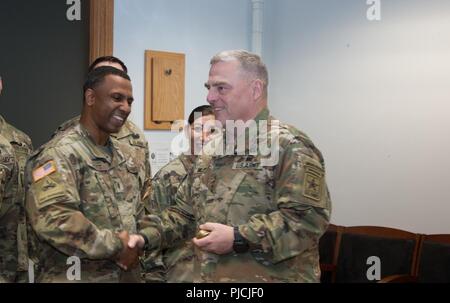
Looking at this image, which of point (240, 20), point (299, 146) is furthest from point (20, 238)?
point (240, 20)

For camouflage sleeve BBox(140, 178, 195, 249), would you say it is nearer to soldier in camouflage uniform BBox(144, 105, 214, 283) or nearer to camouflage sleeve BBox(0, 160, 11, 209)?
soldier in camouflage uniform BBox(144, 105, 214, 283)

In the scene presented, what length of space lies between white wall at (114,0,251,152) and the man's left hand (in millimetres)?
2411

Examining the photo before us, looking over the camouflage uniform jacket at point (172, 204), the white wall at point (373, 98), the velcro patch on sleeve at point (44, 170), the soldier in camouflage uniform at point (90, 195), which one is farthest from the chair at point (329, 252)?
the velcro patch on sleeve at point (44, 170)

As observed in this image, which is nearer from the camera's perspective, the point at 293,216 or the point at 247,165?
the point at 293,216

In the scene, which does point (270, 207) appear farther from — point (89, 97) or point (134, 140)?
point (134, 140)

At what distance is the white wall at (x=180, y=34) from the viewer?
4137mm

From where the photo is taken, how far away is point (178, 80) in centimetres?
439

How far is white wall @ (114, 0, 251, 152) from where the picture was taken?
13.6 ft

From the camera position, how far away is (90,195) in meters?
2.18

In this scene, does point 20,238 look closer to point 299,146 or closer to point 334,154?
point 299,146

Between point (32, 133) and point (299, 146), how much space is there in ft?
7.68

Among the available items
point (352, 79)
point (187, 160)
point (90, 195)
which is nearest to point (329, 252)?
point (352, 79)

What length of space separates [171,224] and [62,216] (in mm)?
416

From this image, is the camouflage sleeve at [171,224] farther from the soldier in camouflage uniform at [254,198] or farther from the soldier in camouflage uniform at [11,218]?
the soldier in camouflage uniform at [11,218]
